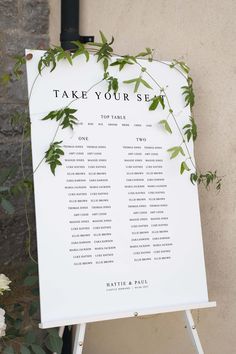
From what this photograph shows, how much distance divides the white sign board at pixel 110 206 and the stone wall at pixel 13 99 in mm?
642

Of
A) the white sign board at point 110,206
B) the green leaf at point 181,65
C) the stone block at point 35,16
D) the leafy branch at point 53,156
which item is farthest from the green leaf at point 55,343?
the stone block at point 35,16

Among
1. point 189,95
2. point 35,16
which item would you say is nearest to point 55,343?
point 189,95

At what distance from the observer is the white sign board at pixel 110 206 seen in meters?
2.38

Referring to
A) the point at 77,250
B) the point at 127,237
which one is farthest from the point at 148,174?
the point at 77,250

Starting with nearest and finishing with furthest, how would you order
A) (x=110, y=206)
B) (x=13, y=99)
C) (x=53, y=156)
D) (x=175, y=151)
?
(x=53, y=156), (x=110, y=206), (x=175, y=151), (x=13, y=99)

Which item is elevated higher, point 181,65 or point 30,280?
point 181,65

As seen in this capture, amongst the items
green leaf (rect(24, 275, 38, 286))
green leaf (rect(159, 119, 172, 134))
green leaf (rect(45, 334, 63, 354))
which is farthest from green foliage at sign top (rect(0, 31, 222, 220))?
green leaf (rect(45, 334, 63, 354))

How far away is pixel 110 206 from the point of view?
2.49m

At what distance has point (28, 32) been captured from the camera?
10.4 feet

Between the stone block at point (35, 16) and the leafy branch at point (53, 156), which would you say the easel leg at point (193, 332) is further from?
the stone block at point (35, 16)

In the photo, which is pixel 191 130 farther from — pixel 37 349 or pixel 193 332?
pixel 37 349

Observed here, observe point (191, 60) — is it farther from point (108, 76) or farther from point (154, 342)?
point (154, 342)

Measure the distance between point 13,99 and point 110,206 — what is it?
3.02 feet

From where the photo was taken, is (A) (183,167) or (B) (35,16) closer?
(A) (183,167)
